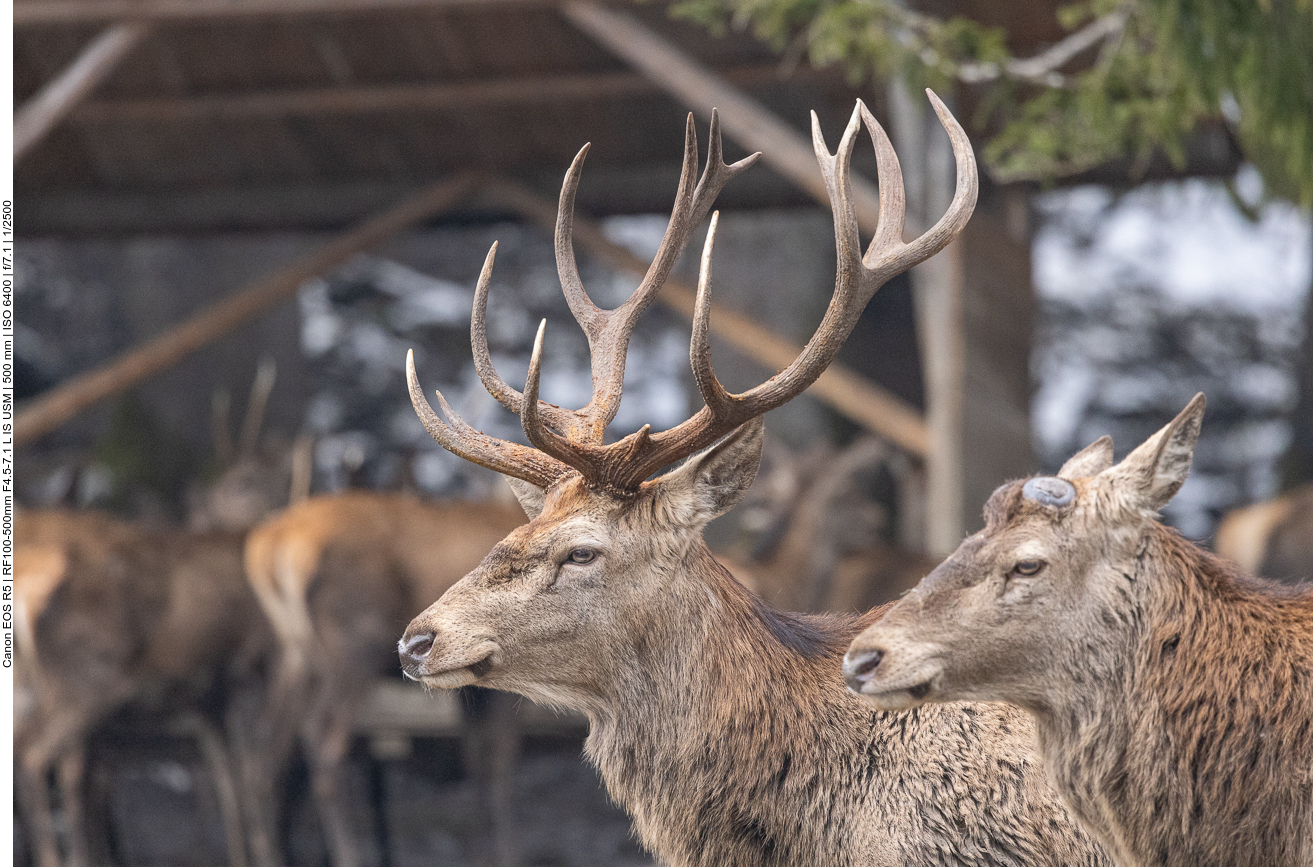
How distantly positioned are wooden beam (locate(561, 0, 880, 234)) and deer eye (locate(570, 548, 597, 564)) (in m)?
3.61

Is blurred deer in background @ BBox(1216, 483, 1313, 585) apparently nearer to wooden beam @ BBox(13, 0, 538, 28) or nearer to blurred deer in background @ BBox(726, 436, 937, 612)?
blurred deer in background @ BBox(726, 436, 937, 612)

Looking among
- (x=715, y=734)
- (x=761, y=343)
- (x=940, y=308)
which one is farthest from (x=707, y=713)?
(x=761, y=343)

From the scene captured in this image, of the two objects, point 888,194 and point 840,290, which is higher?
point 888,194

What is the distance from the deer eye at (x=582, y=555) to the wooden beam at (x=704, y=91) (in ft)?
11.8

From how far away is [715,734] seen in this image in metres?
3.11

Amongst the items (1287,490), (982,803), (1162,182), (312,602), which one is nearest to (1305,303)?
(1287,490)

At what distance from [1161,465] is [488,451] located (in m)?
1.42

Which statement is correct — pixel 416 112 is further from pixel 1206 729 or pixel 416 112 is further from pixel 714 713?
pixel 1206 729

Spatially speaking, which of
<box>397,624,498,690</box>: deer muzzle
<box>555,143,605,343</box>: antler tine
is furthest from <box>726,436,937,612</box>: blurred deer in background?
<box>397,624,498,690</box>: deer muzzle

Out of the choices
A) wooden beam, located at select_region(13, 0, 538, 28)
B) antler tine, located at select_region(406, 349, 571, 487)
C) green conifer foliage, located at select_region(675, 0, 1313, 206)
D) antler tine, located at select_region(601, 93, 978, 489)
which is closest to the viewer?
antler tine, located at select_region(601, 93, 978, 489)

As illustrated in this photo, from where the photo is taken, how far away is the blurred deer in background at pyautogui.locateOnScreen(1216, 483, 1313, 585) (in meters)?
7.64

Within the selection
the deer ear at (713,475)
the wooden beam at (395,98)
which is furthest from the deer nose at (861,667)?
the wooden beam at (395,98)

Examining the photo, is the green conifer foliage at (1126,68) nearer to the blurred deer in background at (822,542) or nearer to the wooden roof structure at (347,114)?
the wooden roof structure at (347,114)

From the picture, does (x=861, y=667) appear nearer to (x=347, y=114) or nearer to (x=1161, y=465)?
(x=1161, y=465)
